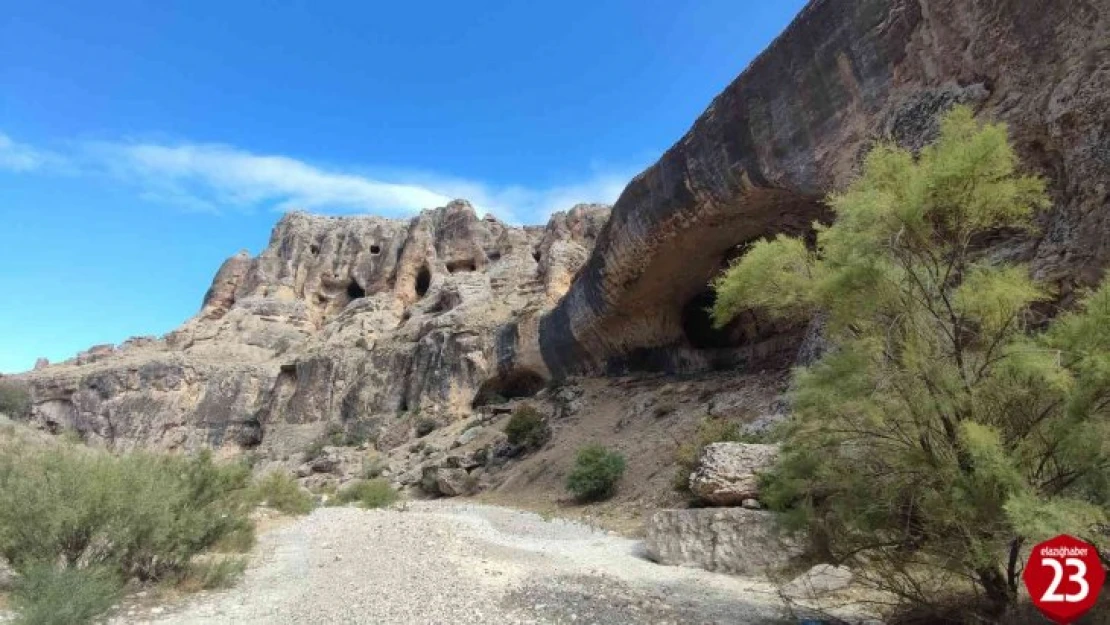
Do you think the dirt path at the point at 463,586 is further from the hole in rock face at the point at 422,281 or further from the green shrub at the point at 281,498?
the hole in rock face at the point at 422,281

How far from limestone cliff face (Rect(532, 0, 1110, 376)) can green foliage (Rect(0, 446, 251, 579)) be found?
9.49 metres

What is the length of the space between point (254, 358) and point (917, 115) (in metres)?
43.4

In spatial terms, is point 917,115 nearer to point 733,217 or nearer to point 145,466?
point 733,217

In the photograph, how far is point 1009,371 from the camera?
3705 millimetres

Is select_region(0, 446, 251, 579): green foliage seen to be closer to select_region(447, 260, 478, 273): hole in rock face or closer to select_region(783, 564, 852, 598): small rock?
select_region(783, 564, 852, 598): small rock

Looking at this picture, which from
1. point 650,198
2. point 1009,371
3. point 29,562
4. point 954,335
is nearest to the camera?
point 1009,371

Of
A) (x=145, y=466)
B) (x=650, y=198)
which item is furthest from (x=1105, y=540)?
(x=650, y=198)

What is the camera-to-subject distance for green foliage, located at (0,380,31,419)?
3803 centimetres

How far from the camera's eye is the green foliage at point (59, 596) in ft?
13.2

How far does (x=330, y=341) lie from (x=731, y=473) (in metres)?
36.3

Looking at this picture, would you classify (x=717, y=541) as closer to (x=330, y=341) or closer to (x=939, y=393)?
(x=939, y=393)

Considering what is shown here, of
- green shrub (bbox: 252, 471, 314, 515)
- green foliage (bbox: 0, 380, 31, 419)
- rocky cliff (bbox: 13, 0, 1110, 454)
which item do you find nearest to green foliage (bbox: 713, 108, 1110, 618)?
rocky cliff (bbox: 13, 0, 1110, 454)

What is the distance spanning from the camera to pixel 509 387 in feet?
98.2

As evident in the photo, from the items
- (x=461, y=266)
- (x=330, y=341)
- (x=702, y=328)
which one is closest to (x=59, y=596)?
(x=702, y=328)
